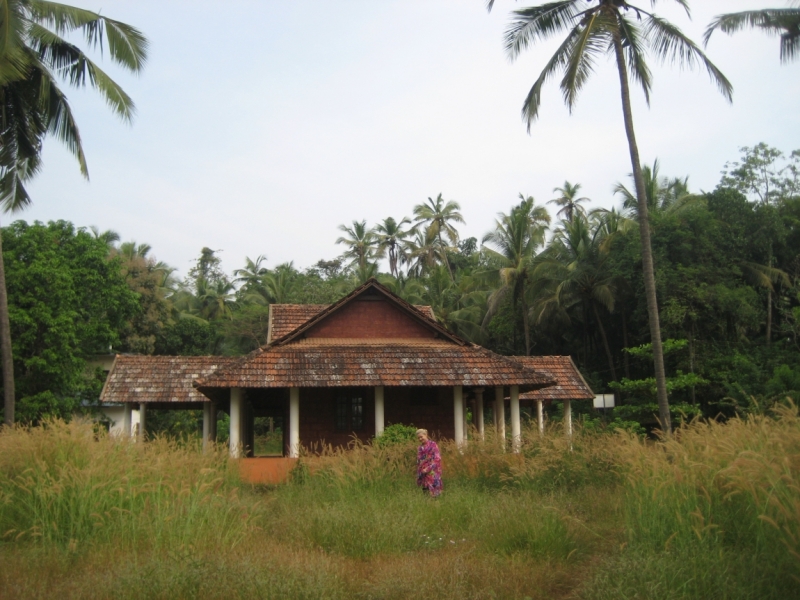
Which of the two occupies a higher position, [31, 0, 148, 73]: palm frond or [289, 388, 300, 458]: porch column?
[31, 0, 148, 73]: palm frond

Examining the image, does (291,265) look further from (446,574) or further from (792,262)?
(446,574)

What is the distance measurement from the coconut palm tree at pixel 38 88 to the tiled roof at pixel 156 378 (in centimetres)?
483

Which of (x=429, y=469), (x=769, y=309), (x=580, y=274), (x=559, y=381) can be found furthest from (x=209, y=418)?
(x=769, y=309)

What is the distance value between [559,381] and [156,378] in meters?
12.4

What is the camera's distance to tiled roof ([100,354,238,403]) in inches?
858

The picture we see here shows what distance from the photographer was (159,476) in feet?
29.0

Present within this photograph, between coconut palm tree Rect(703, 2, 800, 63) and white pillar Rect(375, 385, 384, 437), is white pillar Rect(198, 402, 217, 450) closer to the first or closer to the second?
white pillar Rect(375, 385, 384, 437)

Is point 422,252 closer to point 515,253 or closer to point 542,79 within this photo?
point 515,253

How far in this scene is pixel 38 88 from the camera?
17.2 meters

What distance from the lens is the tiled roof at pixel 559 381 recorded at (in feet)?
75.9

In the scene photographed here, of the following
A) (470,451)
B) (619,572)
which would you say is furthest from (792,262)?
(619,572)

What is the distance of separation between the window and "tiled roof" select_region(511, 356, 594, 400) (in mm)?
5712

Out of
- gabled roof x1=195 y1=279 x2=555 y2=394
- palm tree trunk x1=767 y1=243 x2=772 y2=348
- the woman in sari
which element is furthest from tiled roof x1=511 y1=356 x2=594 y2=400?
palm tree trunk x1=767 y1=243 x2=772 y2=348

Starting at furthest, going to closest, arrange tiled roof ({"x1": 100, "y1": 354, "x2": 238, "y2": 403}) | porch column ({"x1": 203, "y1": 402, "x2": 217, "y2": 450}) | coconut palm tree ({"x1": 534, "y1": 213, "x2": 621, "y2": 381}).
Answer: coconut palm tree ({"x1": 534, "y1": 213, "x2": 621, "y2": 381}) → porch column ({"x1": 203, "y1": 402, "x2": 217, "y2": 450}) → tiled roof ({"x1": 100, "y1": 354, "x2": 238, "y2": 403})
